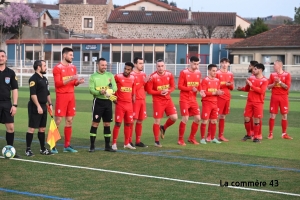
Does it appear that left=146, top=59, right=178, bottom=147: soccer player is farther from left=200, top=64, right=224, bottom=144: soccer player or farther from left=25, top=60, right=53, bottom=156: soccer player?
left=25, top=60, right=53, bottom=156: soccer player

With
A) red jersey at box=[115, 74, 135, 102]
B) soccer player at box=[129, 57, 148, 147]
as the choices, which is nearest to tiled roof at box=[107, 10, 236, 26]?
soccer player at box=[129, 57, 148, 147]

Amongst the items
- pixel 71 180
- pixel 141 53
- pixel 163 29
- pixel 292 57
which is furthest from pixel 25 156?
pixel 163 29

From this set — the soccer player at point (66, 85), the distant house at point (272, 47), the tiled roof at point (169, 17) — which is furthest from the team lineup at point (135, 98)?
the tiled roof at point (169, 17)

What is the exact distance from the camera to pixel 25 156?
44.8 feet

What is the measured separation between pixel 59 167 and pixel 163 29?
8195cm

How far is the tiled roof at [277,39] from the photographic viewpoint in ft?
204

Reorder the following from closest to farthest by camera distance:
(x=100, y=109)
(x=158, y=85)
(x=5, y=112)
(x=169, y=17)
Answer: (x=5, y=112)
(x=100, y=109)
(x=158, y=85)
(x=169, y=17)

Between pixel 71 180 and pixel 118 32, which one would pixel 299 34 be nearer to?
pixel 118 32

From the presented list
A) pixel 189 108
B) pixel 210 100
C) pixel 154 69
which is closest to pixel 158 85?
pixel 189 108

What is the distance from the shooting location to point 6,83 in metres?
13.2

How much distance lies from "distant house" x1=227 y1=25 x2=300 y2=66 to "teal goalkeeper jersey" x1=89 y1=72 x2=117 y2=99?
48145 millimetres

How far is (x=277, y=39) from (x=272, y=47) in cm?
155

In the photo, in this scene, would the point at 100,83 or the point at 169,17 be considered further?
the point at 169,17

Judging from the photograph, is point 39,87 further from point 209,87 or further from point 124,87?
point 209,87
